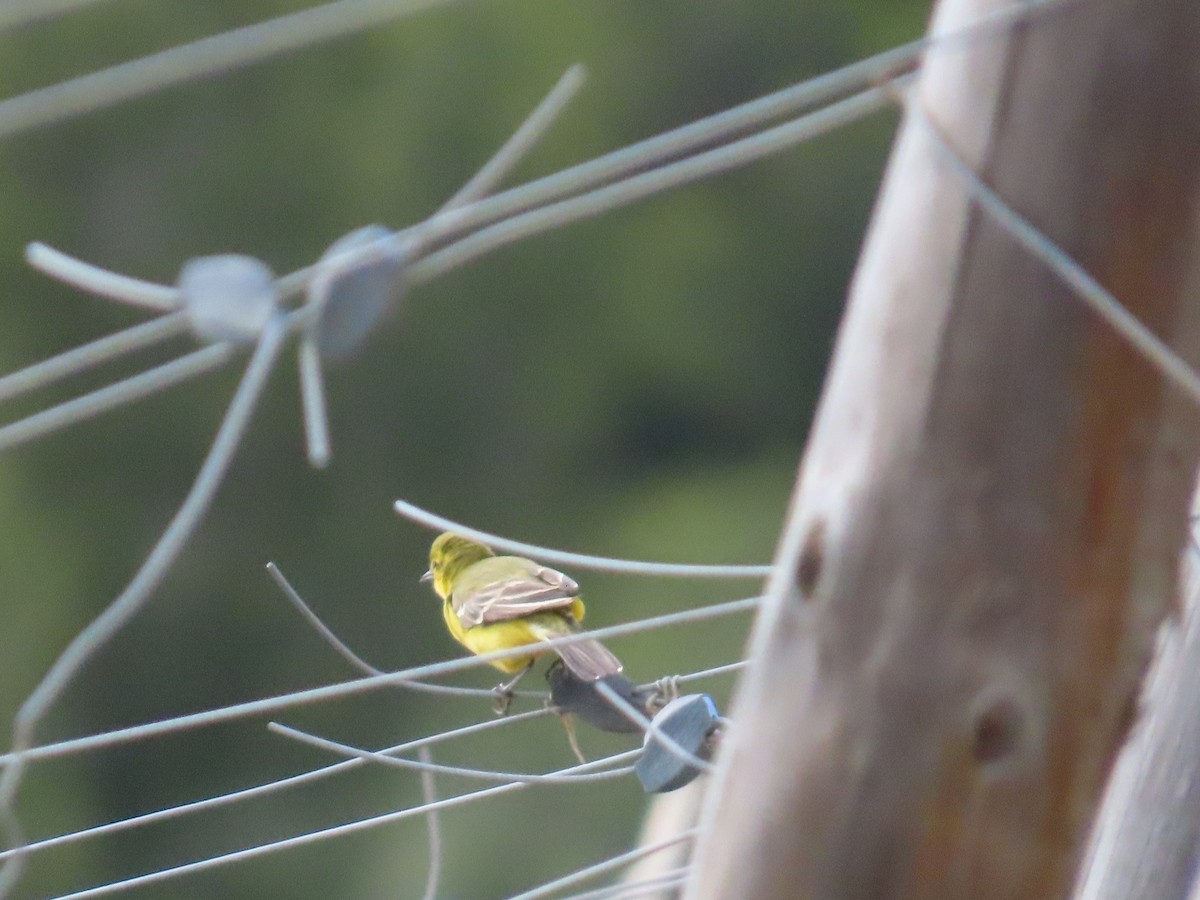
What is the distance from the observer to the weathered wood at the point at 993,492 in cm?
63

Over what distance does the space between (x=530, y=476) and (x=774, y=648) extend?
747 cm

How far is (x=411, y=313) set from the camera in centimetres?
797

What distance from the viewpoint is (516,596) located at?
2.22 m

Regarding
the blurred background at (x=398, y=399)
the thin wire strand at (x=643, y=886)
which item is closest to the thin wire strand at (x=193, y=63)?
the thin wire strand at (x=643, y=886)

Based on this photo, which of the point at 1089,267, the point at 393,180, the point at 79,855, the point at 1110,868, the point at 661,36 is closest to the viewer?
the point at 1089,267

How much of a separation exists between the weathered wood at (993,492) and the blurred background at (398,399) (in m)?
5.77

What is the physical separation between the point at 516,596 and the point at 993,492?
5.27 feet

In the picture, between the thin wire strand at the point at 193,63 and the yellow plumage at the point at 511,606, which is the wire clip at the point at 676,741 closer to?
the thin wire strand at the point at 193,63

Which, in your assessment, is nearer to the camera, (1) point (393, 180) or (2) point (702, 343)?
(1) point (393, 180)

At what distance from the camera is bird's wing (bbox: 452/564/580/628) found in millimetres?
2186

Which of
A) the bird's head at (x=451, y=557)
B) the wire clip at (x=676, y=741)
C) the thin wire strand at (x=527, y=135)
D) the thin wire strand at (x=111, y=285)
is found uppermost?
the bird's head at (x=451, y=557)

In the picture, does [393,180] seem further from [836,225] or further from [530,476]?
[836,225]

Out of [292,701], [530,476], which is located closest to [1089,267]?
[292,701]

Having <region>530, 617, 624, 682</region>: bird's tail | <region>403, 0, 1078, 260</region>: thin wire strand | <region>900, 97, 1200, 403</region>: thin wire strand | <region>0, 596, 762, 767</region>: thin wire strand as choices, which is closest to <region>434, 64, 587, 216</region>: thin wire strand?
<region>403, 0, 1078, 260</region>: thin wire strand
